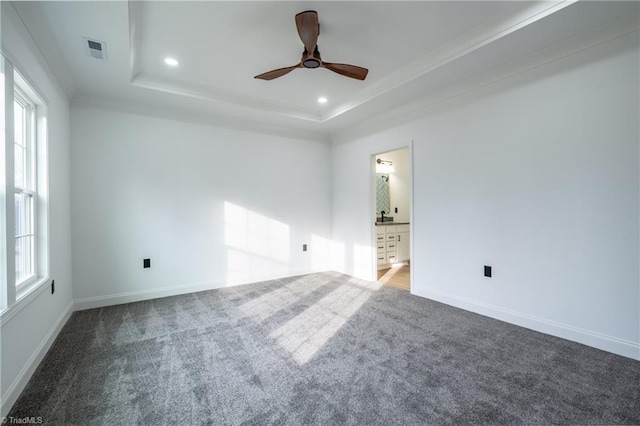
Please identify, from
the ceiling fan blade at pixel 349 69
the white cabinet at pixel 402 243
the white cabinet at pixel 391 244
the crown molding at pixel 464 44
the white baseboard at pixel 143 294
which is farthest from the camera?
the white cabinet at pixel 402 243

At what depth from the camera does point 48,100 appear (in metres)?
2.53

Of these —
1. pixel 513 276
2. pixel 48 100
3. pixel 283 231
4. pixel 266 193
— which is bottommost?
pixel 513 276

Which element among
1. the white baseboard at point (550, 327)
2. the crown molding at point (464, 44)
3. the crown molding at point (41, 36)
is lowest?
the white baseboard at point (550, 327)

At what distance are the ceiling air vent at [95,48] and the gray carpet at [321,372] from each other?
8.21 feet

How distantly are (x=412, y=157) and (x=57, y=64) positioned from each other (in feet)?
12.5

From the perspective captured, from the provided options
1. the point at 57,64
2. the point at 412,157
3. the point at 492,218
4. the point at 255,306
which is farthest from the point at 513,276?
the point at 57,64

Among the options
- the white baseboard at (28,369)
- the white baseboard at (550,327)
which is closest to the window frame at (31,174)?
the white baseboard at (28,369)

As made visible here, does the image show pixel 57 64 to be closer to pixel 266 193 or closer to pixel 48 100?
pixel 48 100

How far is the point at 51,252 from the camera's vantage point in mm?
2592

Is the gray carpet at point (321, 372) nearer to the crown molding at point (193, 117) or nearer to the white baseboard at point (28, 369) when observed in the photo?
the white baseboard at point (28, 369)

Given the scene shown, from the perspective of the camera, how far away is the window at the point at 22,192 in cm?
172

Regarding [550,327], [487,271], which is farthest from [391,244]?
[550,327]

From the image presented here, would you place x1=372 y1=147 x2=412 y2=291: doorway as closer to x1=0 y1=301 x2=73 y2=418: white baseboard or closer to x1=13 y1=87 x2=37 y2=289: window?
x1=0 y1=301 x2=73 y2=418: white baseboard

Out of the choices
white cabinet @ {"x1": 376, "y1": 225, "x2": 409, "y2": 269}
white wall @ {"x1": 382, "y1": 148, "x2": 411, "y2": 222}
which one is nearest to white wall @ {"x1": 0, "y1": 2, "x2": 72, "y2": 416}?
white cabinet @ {"x1": 376, "y1": 225, "x2": 409, "y2": 269}
